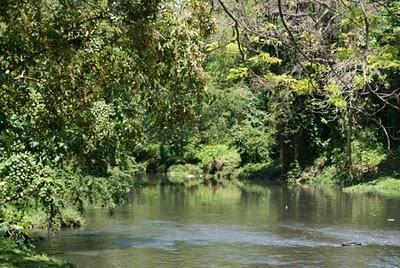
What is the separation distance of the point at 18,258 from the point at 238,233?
8.75 meters

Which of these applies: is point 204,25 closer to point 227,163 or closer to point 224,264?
point 224,264

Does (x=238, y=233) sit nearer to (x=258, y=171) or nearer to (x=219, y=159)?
(x=258, y=171)

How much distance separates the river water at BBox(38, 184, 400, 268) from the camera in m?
16.2

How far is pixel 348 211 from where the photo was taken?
950 inches

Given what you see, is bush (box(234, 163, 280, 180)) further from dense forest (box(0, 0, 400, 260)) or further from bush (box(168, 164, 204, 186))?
dense forest (box(0, 0, 400, 260))

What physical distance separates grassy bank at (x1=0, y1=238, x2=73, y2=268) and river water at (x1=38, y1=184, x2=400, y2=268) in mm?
2323

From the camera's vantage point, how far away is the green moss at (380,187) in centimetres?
3022

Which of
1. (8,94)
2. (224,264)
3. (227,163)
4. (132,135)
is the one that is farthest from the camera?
(227,163)

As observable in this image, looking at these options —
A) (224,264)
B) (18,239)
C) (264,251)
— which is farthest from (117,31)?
(264,251)

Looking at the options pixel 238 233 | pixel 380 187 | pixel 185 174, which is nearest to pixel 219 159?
pixel 185 174

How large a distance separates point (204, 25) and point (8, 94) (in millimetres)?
2670

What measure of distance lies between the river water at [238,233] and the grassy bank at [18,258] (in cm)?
232

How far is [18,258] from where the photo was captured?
39.4 feet

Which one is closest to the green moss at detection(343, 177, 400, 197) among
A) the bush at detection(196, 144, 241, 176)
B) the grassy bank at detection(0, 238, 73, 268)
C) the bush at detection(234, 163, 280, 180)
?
the bush at detection(234, 163, 280, 180)
